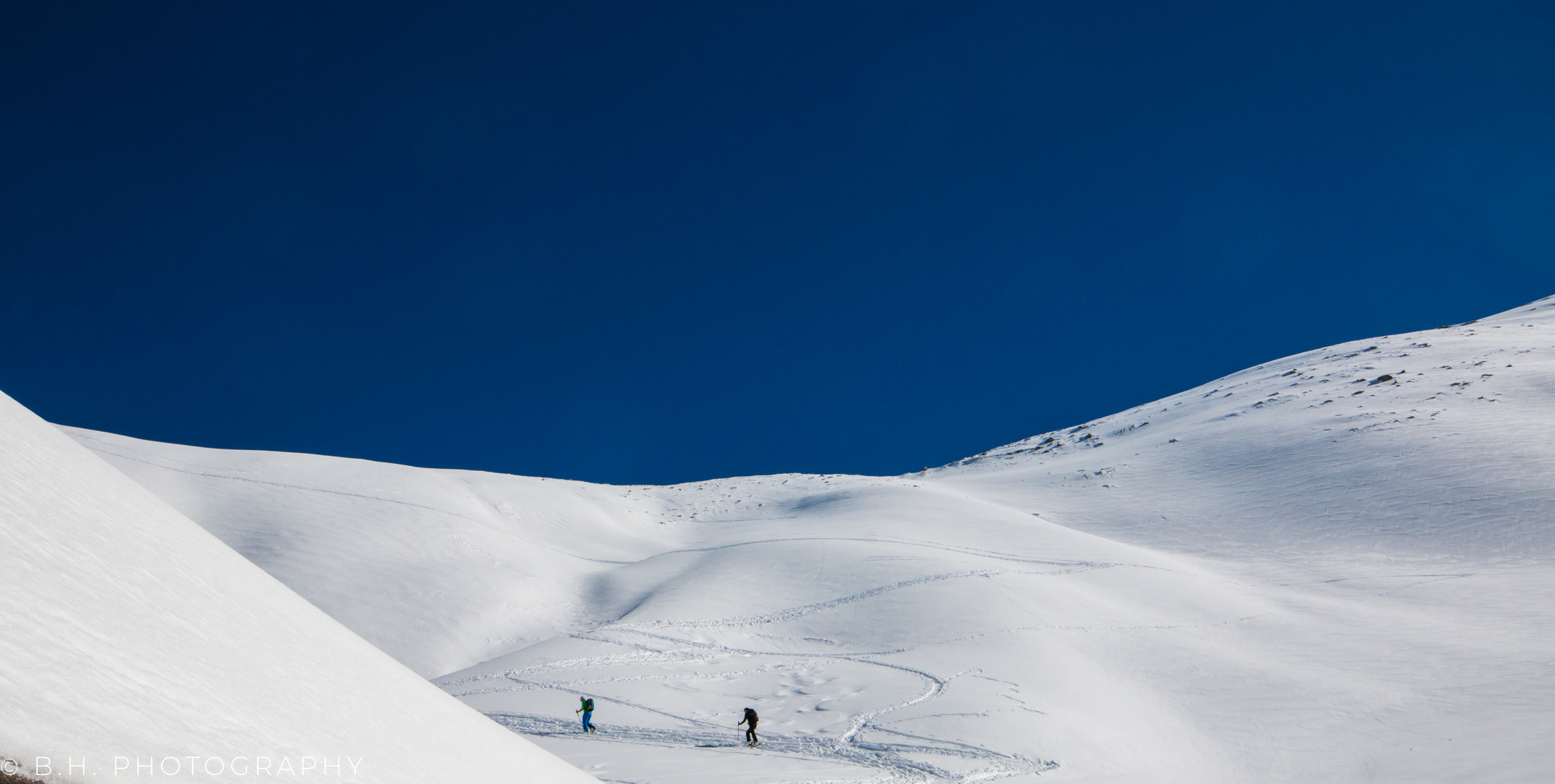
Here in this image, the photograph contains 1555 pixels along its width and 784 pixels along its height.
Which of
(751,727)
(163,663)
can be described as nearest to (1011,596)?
(751,727)

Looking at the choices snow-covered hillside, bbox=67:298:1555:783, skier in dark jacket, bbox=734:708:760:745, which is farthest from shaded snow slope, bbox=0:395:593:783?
skier in dark jacket, bbox=734:708:760:745

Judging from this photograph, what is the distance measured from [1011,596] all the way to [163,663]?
2474 centimetres

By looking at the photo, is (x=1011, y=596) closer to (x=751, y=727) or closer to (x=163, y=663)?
(x=751, y=727)

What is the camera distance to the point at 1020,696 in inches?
708

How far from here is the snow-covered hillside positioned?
52.2ft

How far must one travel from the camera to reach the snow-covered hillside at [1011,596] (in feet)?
52.2

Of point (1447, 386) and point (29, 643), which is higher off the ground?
point (1447, 386)

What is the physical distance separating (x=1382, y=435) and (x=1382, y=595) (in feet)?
65.2

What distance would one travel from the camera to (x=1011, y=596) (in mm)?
25016

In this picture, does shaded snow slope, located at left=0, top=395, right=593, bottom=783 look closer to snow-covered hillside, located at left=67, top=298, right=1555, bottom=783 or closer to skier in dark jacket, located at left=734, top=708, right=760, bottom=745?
snow-covered hillside, located at left=67, top=298, right=1555, bottom=783

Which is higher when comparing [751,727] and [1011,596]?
[1011,596]

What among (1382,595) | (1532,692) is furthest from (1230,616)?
(1532,692)

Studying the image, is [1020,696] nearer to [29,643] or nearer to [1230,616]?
[1230,616]

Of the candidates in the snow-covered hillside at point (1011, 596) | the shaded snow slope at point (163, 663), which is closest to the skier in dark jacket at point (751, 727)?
the snow-covered hillside at point (1011, 596)
